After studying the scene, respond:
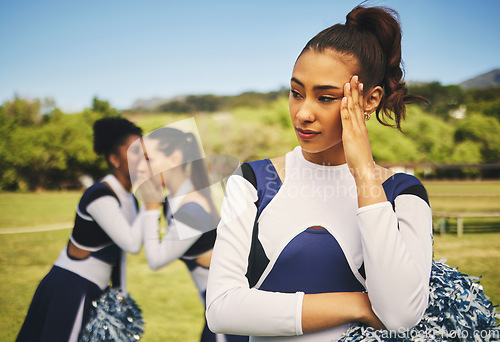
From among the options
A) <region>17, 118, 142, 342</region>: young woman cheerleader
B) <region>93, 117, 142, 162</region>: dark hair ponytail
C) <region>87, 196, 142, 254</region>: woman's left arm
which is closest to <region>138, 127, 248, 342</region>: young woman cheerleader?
<region>87, 196, 142, 254</region>: woman's left arm

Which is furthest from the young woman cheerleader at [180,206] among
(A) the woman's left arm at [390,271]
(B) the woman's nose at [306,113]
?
(A) the woman's left arm at [390,271]

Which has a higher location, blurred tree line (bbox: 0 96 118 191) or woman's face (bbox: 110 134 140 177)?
woman's face (bbox: 110 134 140 177)

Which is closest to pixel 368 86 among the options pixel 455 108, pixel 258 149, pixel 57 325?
pixel 57 325

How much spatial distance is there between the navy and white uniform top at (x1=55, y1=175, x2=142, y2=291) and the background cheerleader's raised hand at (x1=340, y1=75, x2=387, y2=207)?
218cm

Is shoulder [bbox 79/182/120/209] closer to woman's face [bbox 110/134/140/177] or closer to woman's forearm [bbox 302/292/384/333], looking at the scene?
woman's face [bbox 110/134/140/177]

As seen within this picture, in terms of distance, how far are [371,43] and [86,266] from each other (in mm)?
2645

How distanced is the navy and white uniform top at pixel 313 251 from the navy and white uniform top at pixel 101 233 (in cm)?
182

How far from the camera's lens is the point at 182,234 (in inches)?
120

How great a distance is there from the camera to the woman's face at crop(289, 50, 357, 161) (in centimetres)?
138

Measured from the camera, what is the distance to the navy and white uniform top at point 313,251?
1.21 m

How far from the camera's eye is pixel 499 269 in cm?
918

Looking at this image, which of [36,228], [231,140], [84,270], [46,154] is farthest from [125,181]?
[231,140]

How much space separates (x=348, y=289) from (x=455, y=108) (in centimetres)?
9575

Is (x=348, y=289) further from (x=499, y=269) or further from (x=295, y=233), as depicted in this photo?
(x=499, y=269)
